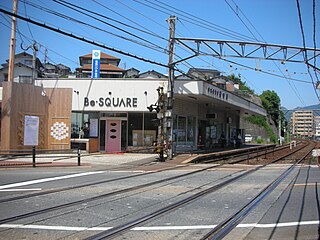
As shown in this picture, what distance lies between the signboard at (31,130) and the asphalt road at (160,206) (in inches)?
384

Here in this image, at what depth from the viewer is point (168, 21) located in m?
23.3

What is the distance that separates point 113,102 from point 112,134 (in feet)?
7.98

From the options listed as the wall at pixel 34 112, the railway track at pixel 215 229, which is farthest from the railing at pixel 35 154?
the railway track at pixel 215 229

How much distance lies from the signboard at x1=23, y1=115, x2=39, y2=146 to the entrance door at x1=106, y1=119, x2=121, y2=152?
18.8ft

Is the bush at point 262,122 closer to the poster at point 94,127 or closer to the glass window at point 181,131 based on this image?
the glass window at point 181,131

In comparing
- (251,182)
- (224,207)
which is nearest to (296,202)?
(224,207)

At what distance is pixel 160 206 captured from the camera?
9.15m

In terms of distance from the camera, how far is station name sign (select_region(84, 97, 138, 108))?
89.4 feet

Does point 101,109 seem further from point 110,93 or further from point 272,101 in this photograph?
point 272,101

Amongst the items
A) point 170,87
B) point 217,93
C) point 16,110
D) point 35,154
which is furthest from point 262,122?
point 35,154

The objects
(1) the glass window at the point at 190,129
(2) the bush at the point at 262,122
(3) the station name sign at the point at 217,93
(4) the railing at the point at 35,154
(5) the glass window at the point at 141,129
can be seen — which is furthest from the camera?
(2) the bush at the point at 262,122

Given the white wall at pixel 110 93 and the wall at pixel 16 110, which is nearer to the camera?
the wall at pixel 16 110

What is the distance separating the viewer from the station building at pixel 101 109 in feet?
80.4

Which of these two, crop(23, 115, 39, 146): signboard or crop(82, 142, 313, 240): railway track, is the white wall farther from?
crop(82, 142, 313, 240): railway track
